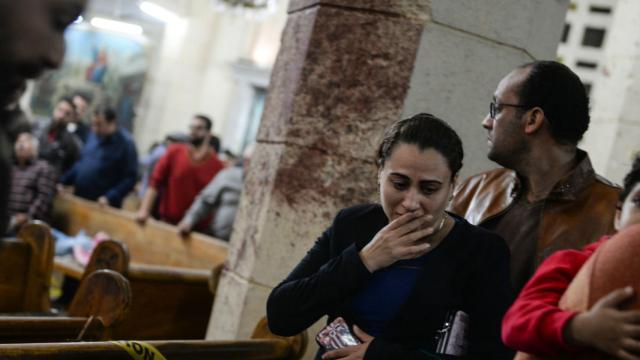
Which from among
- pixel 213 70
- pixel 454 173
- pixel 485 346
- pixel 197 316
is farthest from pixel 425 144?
pixel 213 70

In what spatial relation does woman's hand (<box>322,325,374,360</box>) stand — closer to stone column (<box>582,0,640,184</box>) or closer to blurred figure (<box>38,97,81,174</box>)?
stone column (<box>582,0,640,184</box>)

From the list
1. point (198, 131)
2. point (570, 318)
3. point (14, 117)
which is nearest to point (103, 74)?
point (198, 131)

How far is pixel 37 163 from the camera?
6.22 meters

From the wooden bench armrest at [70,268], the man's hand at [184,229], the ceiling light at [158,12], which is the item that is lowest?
the wooden bench armrest at [70,268]

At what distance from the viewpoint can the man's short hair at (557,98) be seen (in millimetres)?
2299

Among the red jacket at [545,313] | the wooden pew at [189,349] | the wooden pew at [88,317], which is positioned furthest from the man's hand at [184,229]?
the red jacket at [545,313]

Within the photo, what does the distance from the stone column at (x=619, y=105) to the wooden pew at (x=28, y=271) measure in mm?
3743

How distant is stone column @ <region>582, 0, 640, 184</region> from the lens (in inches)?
210

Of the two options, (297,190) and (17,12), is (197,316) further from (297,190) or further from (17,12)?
(17,12)

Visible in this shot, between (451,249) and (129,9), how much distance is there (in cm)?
1620

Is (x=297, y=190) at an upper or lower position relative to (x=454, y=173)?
lower

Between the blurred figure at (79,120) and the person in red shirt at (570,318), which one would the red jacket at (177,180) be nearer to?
the blurred figure at (79,120)

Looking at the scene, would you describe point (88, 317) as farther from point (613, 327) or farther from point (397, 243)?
point (613, 327)

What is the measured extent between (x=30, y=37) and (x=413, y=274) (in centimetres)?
132
